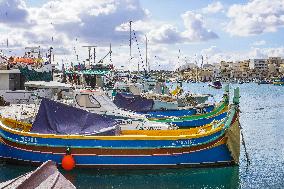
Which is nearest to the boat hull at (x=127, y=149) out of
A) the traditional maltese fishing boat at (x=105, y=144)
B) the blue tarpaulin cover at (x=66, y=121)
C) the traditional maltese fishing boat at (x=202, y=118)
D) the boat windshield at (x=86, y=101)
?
the traditional maltese fishing boat at (x=105, y=144)

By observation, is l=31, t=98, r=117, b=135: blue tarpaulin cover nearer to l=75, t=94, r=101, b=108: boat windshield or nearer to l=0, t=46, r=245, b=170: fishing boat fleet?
l=0, t=46, r=245, b=170: fishing boat fleet

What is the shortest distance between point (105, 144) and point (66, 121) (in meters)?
2.56

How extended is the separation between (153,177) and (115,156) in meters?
1.98

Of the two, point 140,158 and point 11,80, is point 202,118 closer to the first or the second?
point 140,158

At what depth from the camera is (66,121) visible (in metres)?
21.7

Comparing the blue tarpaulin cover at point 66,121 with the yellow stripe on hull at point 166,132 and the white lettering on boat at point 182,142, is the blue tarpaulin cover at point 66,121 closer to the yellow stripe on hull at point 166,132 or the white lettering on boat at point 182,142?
the yellow stripe on hull at point 166,132

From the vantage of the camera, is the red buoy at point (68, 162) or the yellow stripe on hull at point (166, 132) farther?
the yellow stripe on hull at point (166, 132)

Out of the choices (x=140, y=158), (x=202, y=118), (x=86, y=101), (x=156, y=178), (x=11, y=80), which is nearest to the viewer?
(x=156, y=178)

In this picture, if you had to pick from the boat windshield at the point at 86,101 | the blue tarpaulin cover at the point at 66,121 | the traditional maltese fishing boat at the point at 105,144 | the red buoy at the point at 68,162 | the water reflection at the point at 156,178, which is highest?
the boat windshield at the point at 86,101

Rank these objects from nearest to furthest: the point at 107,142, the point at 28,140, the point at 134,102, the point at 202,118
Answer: the point at 107,142 → the point at 28,140 → the point at 202,118 → the point at 134,102

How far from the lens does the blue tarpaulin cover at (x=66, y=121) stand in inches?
843

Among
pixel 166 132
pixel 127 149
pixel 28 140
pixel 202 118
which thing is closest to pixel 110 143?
pixel 127 149

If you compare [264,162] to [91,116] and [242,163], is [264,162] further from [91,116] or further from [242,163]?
[91,116]

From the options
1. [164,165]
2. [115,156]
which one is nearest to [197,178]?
[164,165]
